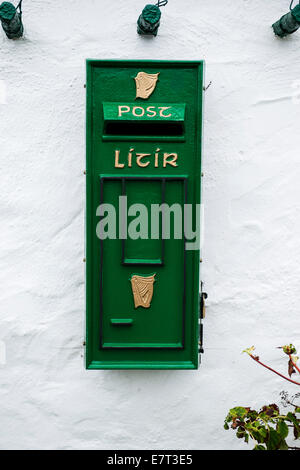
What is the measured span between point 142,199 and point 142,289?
14.0 inches

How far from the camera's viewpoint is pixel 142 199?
1.60 m

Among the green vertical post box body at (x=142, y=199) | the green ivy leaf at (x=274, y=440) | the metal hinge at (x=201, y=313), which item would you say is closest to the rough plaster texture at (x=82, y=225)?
the metal hinge at (x=201, y=313)

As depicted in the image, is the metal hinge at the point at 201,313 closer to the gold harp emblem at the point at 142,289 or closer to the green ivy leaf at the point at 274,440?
the gold harp emblem at the point at 142,289

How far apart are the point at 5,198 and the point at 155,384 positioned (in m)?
1.10

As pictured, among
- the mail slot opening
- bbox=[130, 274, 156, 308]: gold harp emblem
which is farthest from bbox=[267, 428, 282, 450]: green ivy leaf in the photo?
the mail slot opening

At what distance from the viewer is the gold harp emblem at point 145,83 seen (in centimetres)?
156

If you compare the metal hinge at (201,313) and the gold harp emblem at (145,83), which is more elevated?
the gold harp emblem at (145,83)

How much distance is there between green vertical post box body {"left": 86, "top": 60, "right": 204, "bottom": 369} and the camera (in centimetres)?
156

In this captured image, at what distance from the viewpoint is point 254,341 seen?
192 cm

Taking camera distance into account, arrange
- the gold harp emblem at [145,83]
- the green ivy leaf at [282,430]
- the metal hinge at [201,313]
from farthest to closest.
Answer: the metal hinge at [201,313] → the gold harp emblem at [145,83] → the green ivy leaf at [282,430]

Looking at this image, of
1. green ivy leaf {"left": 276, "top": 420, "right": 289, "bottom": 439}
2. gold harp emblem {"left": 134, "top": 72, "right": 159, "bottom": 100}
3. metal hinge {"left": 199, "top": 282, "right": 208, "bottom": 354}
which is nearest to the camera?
green ivy leaf {"left": 276, "top": 420, "right": 289, "bottom": 439}

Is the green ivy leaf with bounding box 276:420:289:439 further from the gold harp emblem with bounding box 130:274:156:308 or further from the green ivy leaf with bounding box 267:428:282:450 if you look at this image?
the gold harp emblem with bounding box 130:274:156:308

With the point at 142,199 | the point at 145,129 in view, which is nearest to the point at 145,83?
the point at 145,129
